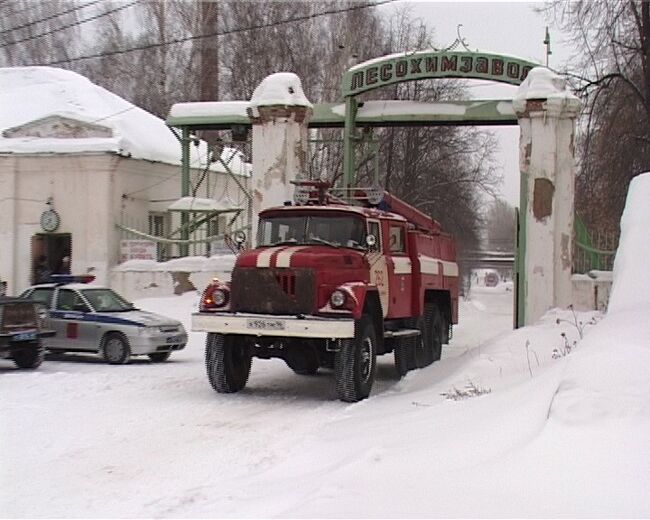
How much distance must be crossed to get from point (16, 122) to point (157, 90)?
20.8 metres

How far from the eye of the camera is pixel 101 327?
1559 cm

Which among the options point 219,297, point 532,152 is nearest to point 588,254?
point 532,152

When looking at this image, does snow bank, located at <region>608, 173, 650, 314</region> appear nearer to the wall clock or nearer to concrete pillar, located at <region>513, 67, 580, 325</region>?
concrete pillar, located at <region>513, 67, 580, 325</region>

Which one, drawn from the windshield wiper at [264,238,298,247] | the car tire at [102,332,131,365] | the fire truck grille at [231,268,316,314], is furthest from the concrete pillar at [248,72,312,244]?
the fire truck grille at [231,268,316,314]

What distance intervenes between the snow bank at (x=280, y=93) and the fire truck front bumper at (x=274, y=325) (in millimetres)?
8325

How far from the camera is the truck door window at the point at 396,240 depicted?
512 inches

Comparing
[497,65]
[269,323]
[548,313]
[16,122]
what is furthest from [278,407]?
[16,122]

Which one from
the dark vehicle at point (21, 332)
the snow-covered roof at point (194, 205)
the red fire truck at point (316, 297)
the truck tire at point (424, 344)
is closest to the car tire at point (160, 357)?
the dark vehicle at point (21, 332)

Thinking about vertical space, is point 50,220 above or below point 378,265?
above

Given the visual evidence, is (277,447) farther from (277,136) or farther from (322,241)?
(277,136)

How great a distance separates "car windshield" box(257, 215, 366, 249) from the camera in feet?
39.6

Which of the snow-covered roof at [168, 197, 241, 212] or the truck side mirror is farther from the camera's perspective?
the snow-covered roof at [168, 197, 241, 212]

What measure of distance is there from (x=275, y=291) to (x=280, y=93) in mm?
8446

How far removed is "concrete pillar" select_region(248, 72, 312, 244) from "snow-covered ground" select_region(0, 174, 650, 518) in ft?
22.6
